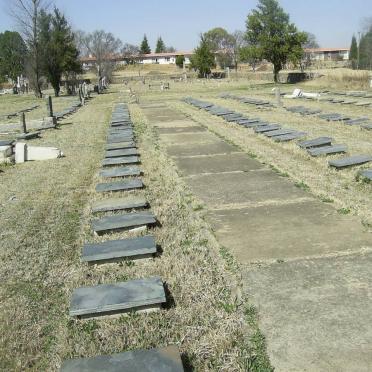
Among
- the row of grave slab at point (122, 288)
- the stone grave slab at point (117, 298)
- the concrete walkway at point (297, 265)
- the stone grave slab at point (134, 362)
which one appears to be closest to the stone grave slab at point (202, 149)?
the concrete walkway at point (297, 265)

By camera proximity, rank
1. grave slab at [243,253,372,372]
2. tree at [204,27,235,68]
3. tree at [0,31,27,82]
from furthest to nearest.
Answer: tree at [204,27,235,68] → tree at [0,31,27,82] → grave slab at [243,253,372,372]

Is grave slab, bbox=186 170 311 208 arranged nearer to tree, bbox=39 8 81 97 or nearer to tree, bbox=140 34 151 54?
tree, bbox=39 8 81 97

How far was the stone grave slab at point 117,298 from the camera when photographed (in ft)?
10.2

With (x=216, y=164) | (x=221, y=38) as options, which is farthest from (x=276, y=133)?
(x=221, y=38)

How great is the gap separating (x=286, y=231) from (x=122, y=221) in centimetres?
172

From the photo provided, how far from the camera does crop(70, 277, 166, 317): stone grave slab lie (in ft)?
10.2

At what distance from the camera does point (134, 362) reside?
2.53 meters

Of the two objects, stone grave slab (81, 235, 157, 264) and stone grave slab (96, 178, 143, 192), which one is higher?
stone grave slab (96, 178, 143, 192)

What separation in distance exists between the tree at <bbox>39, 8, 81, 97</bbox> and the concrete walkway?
3189cm

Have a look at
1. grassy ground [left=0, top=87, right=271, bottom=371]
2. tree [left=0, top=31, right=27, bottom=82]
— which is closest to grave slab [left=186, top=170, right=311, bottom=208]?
grassy ground [left=0, top=87, right=271, bottom=371]

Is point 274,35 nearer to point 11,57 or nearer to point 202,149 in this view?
point 202,149

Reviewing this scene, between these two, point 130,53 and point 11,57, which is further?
point 130,53

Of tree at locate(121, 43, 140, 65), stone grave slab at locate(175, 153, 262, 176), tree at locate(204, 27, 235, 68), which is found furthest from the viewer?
tree at locate(121, 43, 140, 65)

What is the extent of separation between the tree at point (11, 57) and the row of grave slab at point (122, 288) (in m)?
58.8
